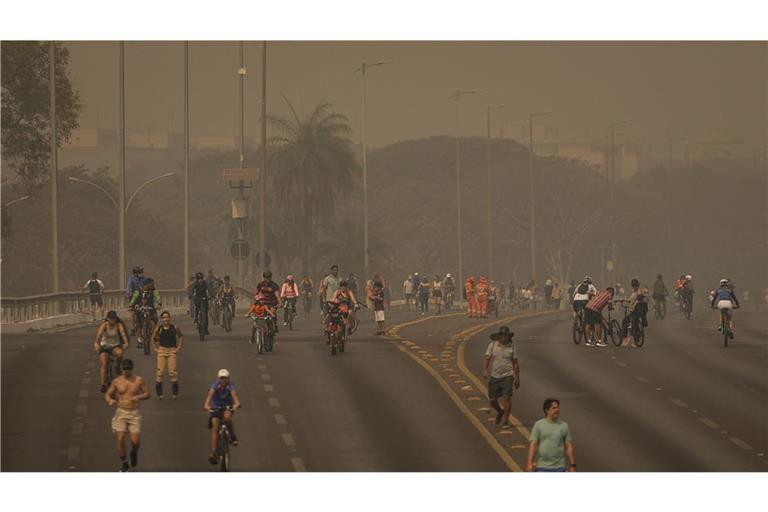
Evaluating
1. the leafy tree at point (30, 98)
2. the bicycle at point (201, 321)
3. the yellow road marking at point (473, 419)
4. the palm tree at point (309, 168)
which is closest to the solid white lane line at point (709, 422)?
the yellow road marking at point (473, 419)

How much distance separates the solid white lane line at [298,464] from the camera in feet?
100

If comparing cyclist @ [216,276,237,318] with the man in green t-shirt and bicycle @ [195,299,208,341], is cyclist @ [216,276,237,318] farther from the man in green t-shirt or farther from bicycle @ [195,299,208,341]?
the man in green t-shirt

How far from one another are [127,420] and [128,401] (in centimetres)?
39

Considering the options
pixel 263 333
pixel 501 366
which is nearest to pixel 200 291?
pixel 263 333

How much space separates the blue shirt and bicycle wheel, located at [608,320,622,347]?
2601 centimetres

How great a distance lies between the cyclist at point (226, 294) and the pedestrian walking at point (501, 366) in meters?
20.8

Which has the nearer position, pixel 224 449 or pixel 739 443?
pixel 224 449

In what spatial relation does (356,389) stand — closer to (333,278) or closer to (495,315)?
(333,278)

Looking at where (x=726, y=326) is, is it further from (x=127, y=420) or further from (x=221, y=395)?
(x=127, y=420)

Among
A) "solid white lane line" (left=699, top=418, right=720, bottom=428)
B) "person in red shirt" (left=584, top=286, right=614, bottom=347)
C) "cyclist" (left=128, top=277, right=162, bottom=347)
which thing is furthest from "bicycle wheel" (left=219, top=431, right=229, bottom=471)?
"person in red shirt" (left=584, top=286, right=614, bottom=347)

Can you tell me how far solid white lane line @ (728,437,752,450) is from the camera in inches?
1350

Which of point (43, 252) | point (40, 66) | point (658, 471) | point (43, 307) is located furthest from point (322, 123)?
point (658, 471)

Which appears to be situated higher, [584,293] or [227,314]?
[584,293]

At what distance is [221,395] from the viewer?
1119 inches
